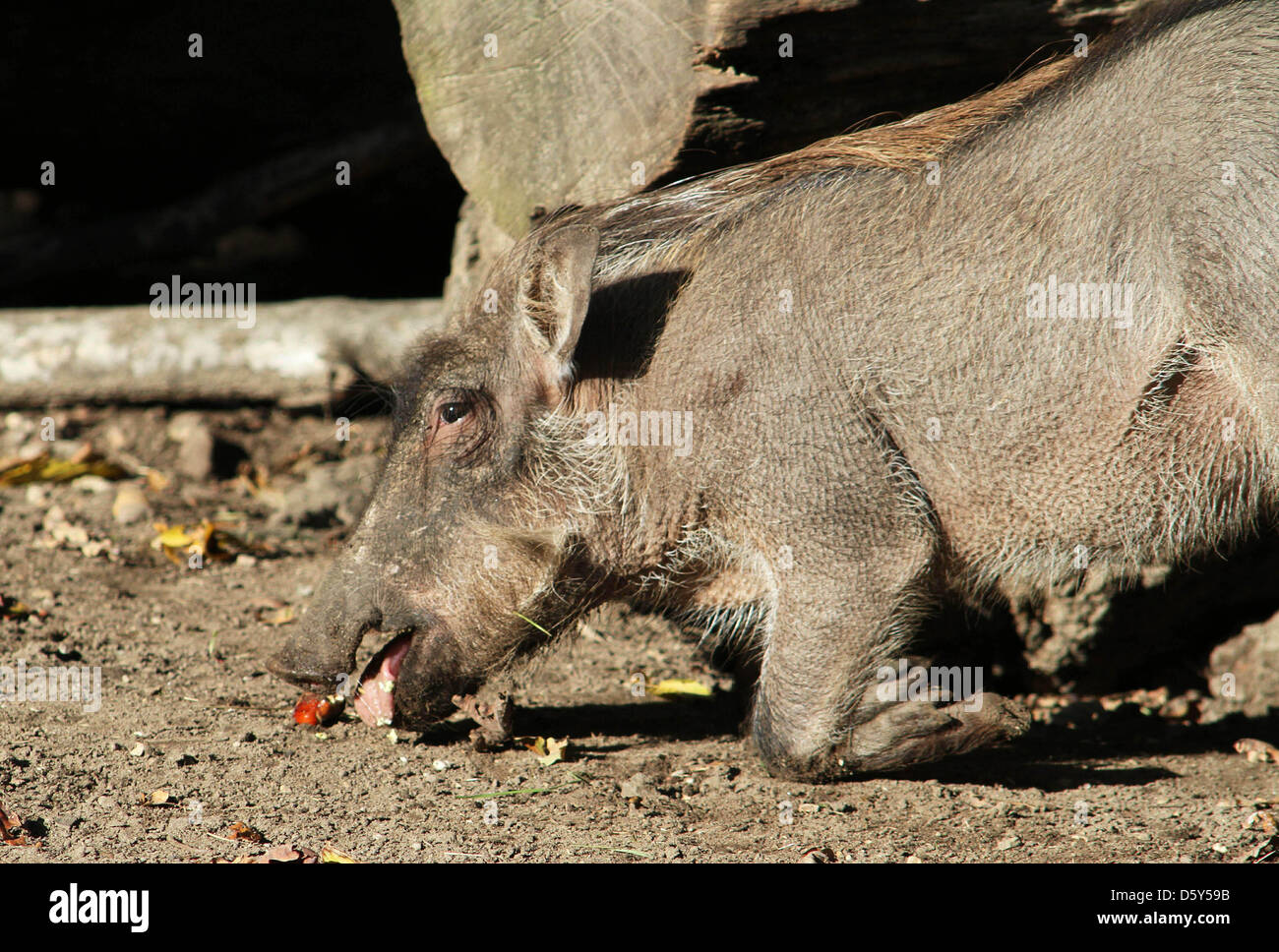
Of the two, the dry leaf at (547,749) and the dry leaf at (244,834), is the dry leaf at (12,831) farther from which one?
the dry leaf at (547,749)

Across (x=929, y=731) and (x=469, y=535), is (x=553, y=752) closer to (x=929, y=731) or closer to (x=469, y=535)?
A: (x=469, y=535)

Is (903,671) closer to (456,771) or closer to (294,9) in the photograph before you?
(456,771)

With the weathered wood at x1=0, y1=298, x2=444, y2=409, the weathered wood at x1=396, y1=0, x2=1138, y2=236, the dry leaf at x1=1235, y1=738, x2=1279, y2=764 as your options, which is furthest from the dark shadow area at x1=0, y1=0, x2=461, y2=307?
the dry leaf at x1=1235, y1=738, x2=1279, y2=764

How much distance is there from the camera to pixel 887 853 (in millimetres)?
2830

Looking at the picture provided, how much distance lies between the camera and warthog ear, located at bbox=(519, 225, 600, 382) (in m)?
3.11

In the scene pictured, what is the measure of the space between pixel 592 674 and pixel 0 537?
2.29 meters

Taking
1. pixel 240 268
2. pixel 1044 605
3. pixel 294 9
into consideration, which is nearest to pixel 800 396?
pixel 1044 605

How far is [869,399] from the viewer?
3.17 meters

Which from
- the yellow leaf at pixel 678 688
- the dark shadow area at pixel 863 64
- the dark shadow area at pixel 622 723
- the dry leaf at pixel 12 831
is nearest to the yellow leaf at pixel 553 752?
the dark shadow area at pixel 622 723

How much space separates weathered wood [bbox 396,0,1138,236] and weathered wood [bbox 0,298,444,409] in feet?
6.09

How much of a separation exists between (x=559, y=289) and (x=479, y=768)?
1.29m

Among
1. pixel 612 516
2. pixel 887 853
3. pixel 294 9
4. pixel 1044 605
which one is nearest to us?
pixel 887 853

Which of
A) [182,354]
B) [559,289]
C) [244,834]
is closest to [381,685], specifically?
[244,834]

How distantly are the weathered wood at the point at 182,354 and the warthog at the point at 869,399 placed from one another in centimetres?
221
